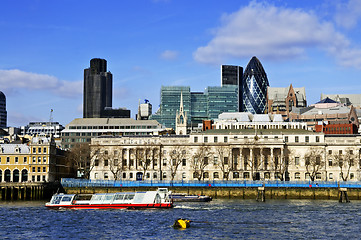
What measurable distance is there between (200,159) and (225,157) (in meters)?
7.98

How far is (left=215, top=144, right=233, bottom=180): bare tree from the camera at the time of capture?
173 meters

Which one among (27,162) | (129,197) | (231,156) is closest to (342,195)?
(129,197)

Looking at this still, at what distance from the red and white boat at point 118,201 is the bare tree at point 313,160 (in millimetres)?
71737

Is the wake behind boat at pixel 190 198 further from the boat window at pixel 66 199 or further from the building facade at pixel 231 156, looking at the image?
the building facade at pixel 231 156

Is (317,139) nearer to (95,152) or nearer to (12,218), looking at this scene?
(95,152)

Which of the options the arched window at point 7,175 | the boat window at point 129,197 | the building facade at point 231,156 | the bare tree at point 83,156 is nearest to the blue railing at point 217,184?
the arched window at point 7,175

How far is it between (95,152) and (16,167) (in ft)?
82.5

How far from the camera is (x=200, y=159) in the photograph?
172750mm

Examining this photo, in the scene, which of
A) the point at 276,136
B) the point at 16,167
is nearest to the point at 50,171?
the point at 16,167

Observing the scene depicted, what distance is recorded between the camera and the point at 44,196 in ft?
472

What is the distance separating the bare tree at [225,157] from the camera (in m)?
173

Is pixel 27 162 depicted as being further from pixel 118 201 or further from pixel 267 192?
pixel 267 192

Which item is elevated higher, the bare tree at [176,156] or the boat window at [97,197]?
the bare tree at [176,156]

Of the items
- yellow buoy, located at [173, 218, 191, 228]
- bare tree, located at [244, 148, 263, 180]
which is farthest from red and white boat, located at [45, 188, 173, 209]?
bare tree, located at [244, 148, 263, 180]
